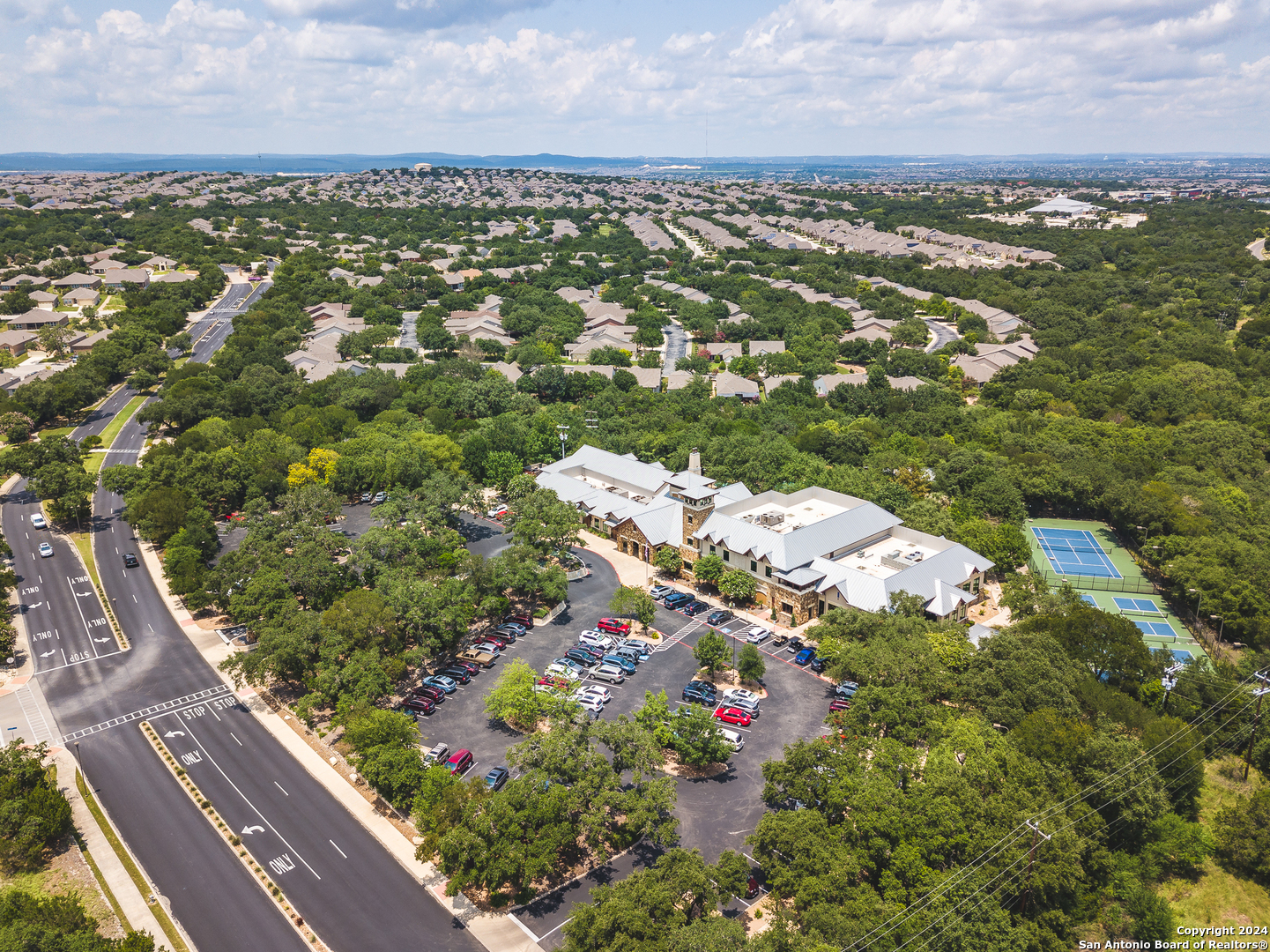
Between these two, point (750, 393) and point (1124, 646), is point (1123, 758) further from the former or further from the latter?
point (750, 393)

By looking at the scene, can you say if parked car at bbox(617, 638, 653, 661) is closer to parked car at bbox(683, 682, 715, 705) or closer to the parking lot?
the parking lot

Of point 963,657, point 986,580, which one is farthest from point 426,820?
point 986,580

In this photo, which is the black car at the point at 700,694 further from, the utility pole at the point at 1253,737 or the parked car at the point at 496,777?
the utility pole at the point at 1253,737

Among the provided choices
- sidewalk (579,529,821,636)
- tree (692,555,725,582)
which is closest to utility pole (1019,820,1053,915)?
sidewalk (579,529,821,636)

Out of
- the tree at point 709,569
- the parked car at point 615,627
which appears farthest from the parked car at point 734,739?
the tree at point 709,569

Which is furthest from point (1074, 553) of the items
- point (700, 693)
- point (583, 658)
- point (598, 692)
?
point (598, 692)

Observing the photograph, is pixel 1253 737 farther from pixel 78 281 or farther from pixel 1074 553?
pixel 78 281
